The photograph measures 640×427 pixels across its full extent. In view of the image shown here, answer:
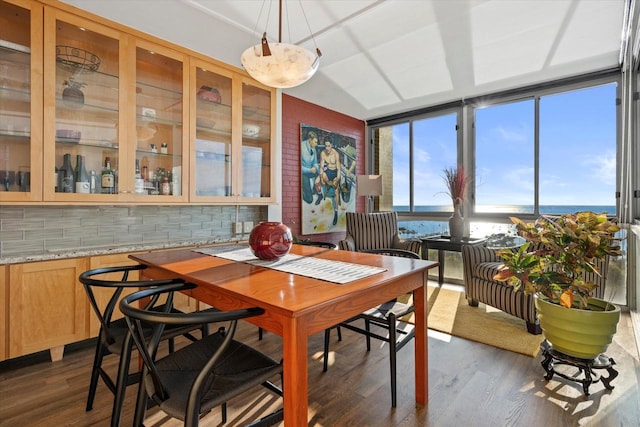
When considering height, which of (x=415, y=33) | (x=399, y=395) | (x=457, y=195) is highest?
(x=415, y=33)

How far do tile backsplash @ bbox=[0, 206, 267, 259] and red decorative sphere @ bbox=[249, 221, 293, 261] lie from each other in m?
1.57

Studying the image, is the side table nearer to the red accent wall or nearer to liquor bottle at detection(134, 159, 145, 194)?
the red accent wall

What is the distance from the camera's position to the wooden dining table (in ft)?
3.28

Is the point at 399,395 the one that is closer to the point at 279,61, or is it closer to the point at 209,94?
the point at 279,61

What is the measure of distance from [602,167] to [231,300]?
4131mm

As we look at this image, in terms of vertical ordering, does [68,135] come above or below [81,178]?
above

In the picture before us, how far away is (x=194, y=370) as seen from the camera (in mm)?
1188

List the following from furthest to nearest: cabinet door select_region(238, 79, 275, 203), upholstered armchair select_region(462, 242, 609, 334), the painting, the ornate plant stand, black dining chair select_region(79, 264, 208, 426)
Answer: the painting
cabinet door select_region(238, 79, 275, 203)
upholstered armchair select_region(462, 242, 609, 334)
the ornate plant stand
black dining chair select_region(79, 264, 208, 426)

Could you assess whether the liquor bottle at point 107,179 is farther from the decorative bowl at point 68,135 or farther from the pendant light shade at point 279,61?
the pendant light shade at point 279,61

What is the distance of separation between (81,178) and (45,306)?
0.93m

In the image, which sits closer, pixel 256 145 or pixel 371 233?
pixel 256 145

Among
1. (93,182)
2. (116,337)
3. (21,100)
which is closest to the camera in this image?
(116,337)

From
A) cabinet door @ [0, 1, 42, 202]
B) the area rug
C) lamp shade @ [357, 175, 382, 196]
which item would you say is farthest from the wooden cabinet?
the area rug

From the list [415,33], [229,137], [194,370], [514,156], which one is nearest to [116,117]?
[229,137]
